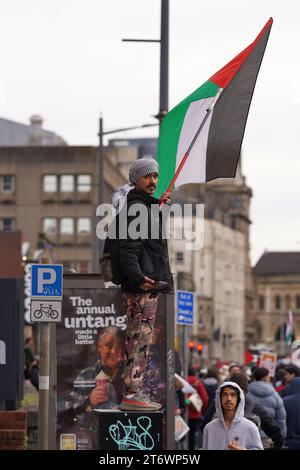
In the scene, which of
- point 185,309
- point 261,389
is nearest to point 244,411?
point 261,389

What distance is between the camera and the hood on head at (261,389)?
1722cm

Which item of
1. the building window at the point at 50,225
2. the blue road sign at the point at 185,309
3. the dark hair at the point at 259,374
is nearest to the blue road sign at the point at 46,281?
the dark hair at the point at 259,374

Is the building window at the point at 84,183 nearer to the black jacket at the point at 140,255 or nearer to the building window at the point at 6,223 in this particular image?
the building window at the point at 6,223

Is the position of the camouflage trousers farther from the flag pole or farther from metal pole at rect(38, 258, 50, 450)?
the flag pole

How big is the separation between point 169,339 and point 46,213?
91.0 m

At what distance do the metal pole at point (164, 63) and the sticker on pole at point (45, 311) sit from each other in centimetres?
1224

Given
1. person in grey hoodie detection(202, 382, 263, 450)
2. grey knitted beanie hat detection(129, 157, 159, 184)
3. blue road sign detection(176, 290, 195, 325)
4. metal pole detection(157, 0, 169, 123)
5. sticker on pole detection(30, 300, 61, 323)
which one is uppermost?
metal pole detection(157, 0, 169, 123)

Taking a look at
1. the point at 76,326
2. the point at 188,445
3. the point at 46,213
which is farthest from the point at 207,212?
the point at 76,326

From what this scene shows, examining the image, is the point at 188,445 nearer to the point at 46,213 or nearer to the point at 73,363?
the point at 73,363

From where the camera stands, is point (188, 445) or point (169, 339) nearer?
point (169, 339)

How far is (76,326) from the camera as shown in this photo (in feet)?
53.1

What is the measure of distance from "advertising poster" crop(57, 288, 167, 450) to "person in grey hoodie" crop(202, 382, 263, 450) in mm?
5432

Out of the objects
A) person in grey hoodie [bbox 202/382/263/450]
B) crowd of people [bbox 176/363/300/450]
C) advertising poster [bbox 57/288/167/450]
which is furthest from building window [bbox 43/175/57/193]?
person in grey hoodie [bbox 202/382/263/450]

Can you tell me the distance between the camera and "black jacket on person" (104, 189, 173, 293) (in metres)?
10.6
